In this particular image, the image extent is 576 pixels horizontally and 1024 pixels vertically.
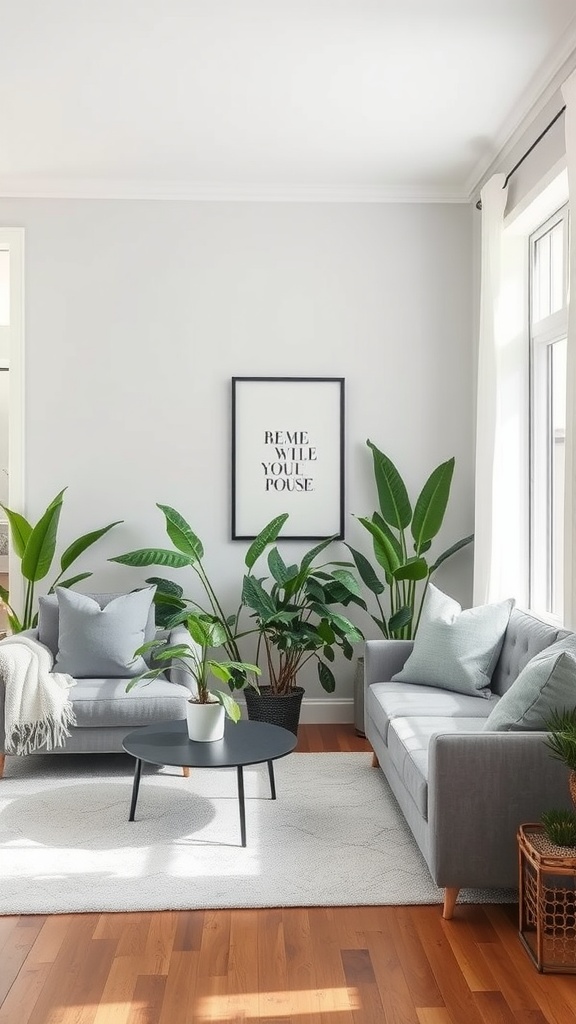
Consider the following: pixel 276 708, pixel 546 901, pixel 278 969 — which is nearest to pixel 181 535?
pixel 276 708

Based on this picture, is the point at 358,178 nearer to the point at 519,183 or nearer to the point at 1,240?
the point at 519,183

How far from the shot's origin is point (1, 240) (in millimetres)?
5078

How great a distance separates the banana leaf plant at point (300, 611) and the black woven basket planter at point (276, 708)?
0.10 meters

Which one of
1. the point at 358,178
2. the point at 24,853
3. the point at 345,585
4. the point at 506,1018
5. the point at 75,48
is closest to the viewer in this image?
the point at 506,1018

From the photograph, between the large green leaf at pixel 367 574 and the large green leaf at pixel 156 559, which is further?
the large green leaf at pixel 367 574

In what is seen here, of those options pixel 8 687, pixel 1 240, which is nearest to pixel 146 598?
pixel 8 687

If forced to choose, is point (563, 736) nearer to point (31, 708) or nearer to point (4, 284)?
point (31, 708)

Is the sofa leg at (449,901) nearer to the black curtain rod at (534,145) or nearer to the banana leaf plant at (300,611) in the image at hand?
the banana leaf plant at (300,611)

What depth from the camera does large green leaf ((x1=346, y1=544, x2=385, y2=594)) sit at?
16.3ft

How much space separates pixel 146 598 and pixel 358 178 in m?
2.52

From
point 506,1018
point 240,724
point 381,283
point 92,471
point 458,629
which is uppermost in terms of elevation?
point 381,283

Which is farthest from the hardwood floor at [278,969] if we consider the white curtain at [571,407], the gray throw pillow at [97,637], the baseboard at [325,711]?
the baseboard at [325,711]

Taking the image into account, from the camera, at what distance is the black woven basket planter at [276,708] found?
4.73 meters

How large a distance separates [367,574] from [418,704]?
132 centimetres
